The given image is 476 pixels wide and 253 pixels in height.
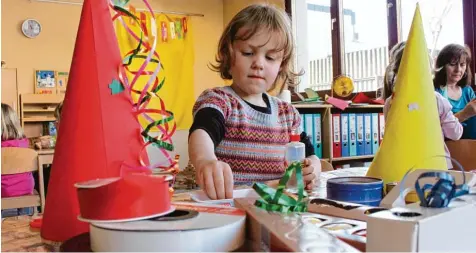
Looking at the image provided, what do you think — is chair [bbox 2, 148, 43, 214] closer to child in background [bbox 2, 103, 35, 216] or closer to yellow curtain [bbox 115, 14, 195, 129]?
child in background [bbox 2, 103, 35, 216]

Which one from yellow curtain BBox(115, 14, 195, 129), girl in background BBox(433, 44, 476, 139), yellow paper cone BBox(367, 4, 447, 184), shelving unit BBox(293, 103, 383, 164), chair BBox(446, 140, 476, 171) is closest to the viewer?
yellow paper cone BBox(367, 4, 447, 184)

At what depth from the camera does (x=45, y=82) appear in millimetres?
4699

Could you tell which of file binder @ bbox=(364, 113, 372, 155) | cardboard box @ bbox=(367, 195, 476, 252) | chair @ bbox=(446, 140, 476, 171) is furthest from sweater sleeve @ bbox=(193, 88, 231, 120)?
file binder @ bbox=(364, 113, 372, 155)

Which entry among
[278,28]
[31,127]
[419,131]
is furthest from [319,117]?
[31,127]

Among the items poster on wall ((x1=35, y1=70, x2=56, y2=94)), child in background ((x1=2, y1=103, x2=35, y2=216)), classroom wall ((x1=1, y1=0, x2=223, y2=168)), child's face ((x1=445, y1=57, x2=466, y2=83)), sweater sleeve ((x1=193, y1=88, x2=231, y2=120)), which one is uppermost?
classroom wall ((x1=1, y1=0, x2=223, y2=168))

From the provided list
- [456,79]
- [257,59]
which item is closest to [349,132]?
[456,79]

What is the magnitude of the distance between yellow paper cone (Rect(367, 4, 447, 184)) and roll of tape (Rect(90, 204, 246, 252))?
Result: 0.50 metres

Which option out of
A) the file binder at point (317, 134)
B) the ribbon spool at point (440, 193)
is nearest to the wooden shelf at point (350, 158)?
the file binder at point (317, 134)

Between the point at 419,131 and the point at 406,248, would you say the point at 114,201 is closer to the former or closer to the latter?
the point at 406,248

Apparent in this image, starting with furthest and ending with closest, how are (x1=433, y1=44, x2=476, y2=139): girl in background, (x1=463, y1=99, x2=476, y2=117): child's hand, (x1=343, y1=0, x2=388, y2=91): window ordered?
(x1=343, y1=0, x2=388, y2=91): window < (x1=433, y1=44, x2=476, y2=139): girl in background < (x1=463, y1=99, x2=476, y2=117): child's hand

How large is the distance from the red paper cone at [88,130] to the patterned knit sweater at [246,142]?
485mm

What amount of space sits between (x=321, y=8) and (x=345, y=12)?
35 cm

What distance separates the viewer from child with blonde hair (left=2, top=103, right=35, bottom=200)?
2611mm

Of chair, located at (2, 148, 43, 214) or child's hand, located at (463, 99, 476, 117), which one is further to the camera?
chair, located at (2, 148, 43, 214)
